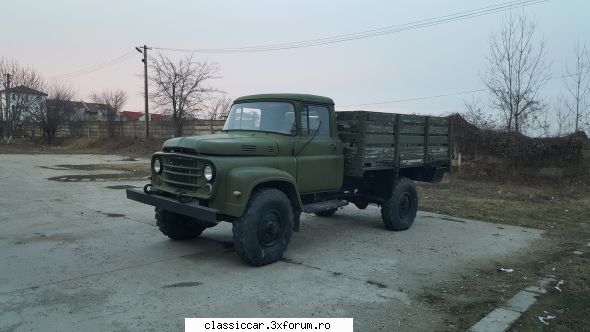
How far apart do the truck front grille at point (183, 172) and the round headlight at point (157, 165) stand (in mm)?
94

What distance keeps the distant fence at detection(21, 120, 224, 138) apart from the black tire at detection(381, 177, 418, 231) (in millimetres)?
21113

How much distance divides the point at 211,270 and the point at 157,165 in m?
1.80

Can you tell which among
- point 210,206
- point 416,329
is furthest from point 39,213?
point 416,329

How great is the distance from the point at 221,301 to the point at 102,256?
243cm

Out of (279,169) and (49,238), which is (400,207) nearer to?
(279,169)

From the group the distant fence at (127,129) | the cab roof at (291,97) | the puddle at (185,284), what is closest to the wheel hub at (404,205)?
the cab roof at (291,97)

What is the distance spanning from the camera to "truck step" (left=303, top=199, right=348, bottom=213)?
6.73 m

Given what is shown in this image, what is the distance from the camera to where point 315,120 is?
7.09 meters

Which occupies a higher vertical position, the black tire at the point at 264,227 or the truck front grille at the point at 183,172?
the truck front grille at the point at 183,172

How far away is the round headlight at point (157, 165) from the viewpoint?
6535mm

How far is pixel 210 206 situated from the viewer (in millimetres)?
5738

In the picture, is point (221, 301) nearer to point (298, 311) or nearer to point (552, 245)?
point (298, 311)

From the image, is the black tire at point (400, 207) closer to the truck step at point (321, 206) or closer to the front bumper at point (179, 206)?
the truck step at point (321, 206)

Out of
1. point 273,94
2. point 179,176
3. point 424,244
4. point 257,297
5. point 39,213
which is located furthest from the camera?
point 39,213
